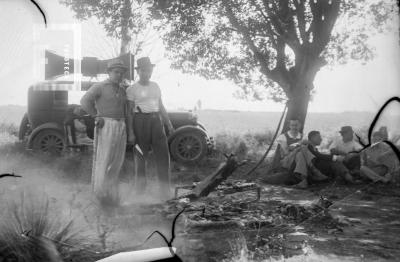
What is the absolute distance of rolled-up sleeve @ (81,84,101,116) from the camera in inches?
201

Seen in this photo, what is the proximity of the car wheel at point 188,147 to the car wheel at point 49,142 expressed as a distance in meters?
2.37

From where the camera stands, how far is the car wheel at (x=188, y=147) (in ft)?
31.0

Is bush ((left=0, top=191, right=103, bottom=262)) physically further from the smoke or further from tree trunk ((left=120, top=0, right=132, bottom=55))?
tree trunk ((left=120, top=0, right=132, bottom=55))

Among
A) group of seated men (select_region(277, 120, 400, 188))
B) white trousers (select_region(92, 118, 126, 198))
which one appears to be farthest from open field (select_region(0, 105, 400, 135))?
white trousers (select_region(92, 118, 126, 198))

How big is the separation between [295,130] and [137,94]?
9.54 feet

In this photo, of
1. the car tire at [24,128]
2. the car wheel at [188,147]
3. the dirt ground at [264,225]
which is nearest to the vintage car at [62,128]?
the car wheel at [188,147]

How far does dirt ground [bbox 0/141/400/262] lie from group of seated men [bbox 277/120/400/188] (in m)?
0.35

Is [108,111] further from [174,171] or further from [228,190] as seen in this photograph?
[174,171]

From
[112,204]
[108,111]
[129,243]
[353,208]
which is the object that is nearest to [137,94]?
[108,111]

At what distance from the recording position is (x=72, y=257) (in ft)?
8.88

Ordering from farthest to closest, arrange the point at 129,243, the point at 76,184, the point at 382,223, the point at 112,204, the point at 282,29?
1. the point at 282,29
2. the point at 76,184
3. the point at 112,204
4. the point at 382,223
5. the point at 129,243

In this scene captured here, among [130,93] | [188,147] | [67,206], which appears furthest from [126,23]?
[67,206]

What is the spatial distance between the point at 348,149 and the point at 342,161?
229mm

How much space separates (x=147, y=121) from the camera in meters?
5.80
